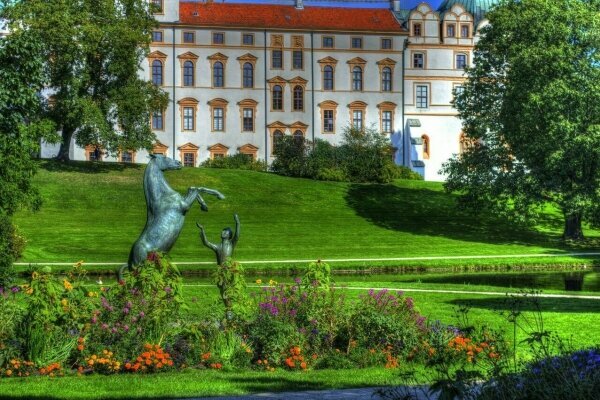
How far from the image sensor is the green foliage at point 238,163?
6781 centimetres

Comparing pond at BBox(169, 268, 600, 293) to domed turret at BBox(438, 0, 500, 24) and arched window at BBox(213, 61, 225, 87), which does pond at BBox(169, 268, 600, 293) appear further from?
domed turret at BBox(438, 0, 500, 24)

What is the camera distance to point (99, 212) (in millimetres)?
49312

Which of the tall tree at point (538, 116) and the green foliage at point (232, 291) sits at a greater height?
the tall tree at point (538, 116)

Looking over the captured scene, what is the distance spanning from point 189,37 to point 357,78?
524 inches

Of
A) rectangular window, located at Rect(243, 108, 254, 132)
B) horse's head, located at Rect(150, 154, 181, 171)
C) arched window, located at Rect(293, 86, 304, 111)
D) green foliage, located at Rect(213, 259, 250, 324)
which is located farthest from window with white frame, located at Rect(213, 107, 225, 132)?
green foliage, located at Rect(213, 259, 250, 324)

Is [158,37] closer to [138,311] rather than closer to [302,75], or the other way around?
[302,75]

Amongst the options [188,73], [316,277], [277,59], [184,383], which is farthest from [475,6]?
[184,383]

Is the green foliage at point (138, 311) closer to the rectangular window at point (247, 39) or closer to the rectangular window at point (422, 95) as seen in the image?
the rectangular window at point (247, 39)

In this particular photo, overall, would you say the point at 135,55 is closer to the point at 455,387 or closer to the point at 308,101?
the point at 308,101

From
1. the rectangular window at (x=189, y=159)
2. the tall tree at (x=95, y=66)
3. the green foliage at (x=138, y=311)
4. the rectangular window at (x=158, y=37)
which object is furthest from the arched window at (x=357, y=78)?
the green foliage at (x=138, y=311)

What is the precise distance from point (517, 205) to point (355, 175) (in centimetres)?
1855

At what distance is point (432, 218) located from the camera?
2062 inches

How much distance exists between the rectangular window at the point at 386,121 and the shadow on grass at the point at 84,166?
22441 mm

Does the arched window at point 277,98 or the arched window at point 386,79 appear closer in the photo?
the arched window at point 277,98
